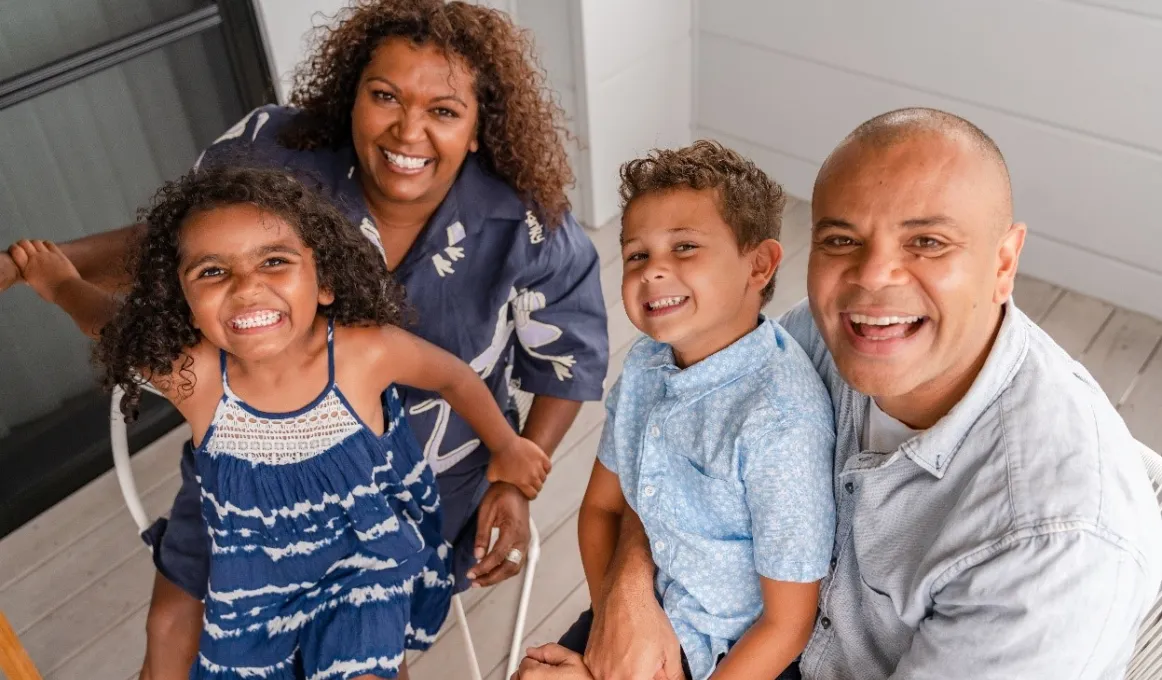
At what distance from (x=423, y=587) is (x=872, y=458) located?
0.86m

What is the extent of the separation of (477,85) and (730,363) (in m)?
0.76

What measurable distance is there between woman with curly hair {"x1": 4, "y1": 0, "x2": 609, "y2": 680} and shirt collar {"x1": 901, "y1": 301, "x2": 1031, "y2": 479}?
0.83 meters

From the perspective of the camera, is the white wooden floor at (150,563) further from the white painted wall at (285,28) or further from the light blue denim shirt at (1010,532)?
the light blue denim shirt at (1010,532)

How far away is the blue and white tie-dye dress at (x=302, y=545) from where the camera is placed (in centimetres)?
155

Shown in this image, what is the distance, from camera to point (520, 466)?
1756mm

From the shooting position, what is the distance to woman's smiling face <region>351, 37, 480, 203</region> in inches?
66.9

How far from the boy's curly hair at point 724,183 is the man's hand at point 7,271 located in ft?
3.21

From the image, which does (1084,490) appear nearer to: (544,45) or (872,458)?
(872,458)

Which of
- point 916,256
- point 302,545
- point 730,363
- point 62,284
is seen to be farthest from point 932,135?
point 62,284

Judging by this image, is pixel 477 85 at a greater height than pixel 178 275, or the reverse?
pixel 477 85

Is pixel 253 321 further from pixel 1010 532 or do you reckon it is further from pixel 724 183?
pixel 1010 532

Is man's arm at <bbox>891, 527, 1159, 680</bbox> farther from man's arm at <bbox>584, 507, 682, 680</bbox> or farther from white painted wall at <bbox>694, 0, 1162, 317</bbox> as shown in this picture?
white painted wall at <bbox>694, 0, 1162, 317</bbox>

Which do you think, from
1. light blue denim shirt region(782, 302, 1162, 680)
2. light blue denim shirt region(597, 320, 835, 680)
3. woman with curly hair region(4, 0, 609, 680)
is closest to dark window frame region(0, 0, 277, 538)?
woman with curly hair region(4, 0, 609, 680)

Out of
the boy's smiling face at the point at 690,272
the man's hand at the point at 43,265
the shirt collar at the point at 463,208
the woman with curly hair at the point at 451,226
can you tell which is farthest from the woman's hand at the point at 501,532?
the man's hand at the point at 43,265
